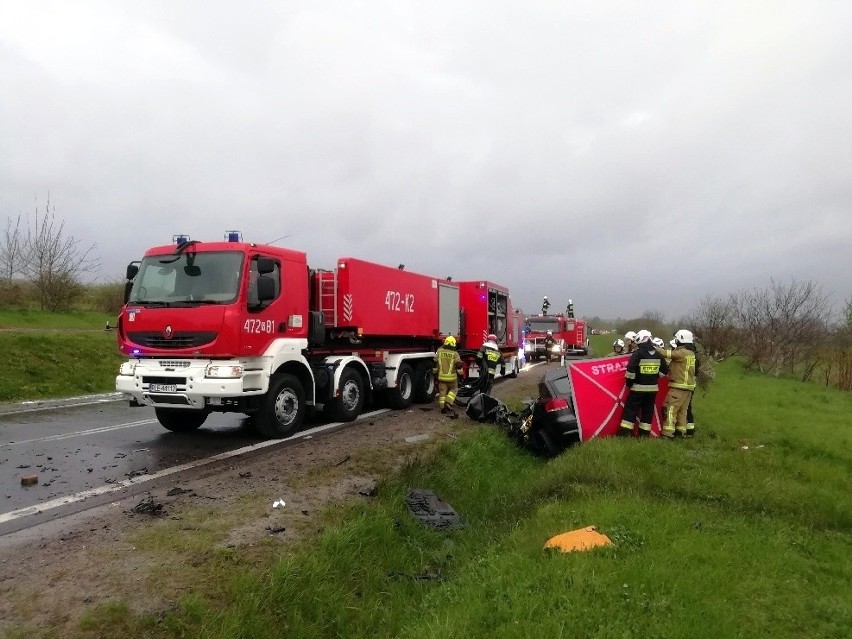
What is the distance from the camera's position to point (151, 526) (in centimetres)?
484

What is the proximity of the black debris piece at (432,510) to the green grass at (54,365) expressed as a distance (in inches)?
425

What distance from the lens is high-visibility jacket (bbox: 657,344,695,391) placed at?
859 cm

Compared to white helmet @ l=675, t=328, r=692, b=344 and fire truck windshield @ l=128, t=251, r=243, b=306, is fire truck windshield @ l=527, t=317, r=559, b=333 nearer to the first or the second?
white helmet @ l=675, t=328, r=692, b=344

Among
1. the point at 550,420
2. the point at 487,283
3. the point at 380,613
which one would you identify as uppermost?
the point at 487,283

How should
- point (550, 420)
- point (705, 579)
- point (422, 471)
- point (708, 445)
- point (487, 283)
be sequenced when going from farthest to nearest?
1. point (487, 283)
2. point (550, 420)
3. point (708, 445)
4. point (422, 471)
5. point (705, 579)

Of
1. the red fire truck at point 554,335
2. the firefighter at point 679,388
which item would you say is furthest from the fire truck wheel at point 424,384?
the red fire truck at point 554,335

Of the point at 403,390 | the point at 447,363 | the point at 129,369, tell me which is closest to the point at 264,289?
the point at 129,369

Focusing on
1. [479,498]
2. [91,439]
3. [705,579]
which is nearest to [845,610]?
[705,579]

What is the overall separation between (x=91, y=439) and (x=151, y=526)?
4.31 meters

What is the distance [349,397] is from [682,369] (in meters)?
5.31

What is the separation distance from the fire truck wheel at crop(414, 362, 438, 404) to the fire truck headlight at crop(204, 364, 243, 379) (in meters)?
5.70

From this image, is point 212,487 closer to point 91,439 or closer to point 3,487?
point 3,487

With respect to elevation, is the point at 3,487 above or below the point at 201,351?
below

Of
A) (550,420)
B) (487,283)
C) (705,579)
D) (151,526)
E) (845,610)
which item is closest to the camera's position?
(845,610)
